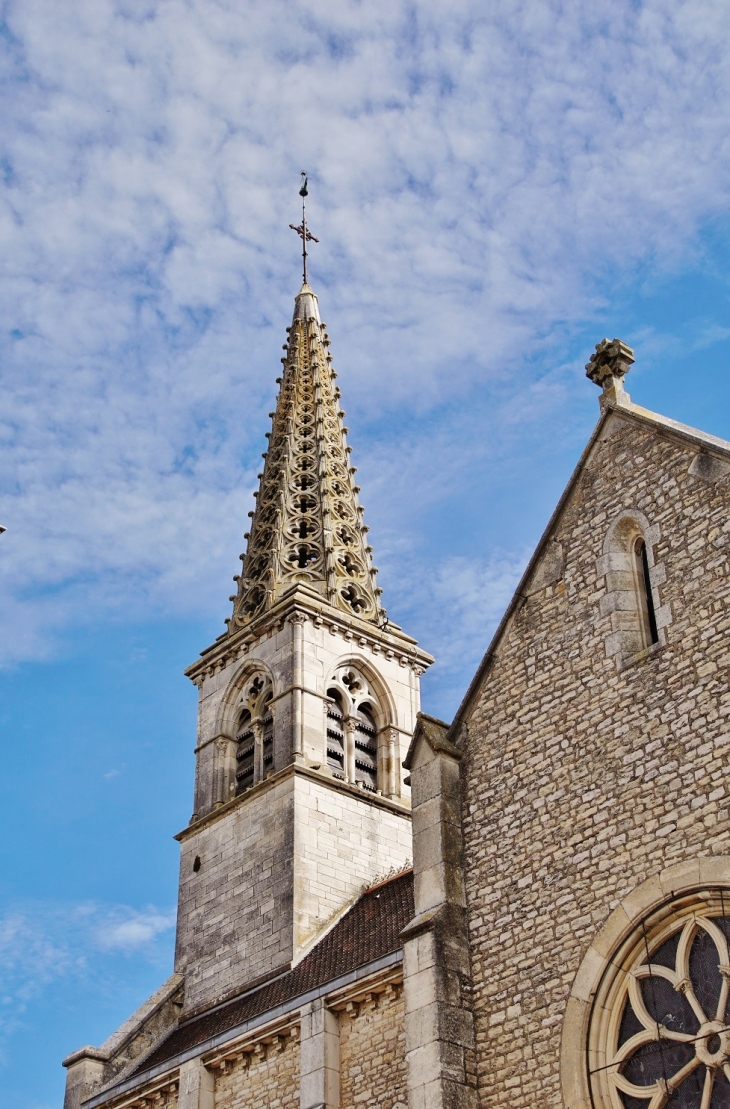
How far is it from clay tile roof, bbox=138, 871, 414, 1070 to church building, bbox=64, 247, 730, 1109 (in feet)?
0.21

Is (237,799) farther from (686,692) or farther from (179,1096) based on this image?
(686,692)

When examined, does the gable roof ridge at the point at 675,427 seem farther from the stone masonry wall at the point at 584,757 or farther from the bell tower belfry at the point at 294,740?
the bell tower belfry at the point at 294,740

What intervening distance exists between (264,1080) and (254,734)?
7731mm

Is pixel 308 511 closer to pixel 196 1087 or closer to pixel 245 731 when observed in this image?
pixel 245 731

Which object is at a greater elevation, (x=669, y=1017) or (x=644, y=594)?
(x=644, y=594)

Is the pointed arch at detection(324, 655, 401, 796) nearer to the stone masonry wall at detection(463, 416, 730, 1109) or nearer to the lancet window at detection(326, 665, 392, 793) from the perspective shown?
the lancet window at detection(326, 665, 392, 793)

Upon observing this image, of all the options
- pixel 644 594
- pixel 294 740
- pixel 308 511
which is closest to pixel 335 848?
pixel 294 740

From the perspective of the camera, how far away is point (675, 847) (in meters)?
12.4

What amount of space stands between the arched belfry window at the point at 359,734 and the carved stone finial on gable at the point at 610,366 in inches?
373

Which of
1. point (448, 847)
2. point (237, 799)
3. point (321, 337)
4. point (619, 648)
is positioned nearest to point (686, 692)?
point (619, 648)

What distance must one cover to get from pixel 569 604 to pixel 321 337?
17411mm

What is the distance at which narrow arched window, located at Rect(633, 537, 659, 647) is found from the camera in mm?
13797

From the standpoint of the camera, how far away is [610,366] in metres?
15.6

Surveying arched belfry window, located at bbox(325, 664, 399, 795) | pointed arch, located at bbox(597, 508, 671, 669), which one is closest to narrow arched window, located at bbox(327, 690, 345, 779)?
arched belfry window, located at bbox(325, 664, 399, 795)
